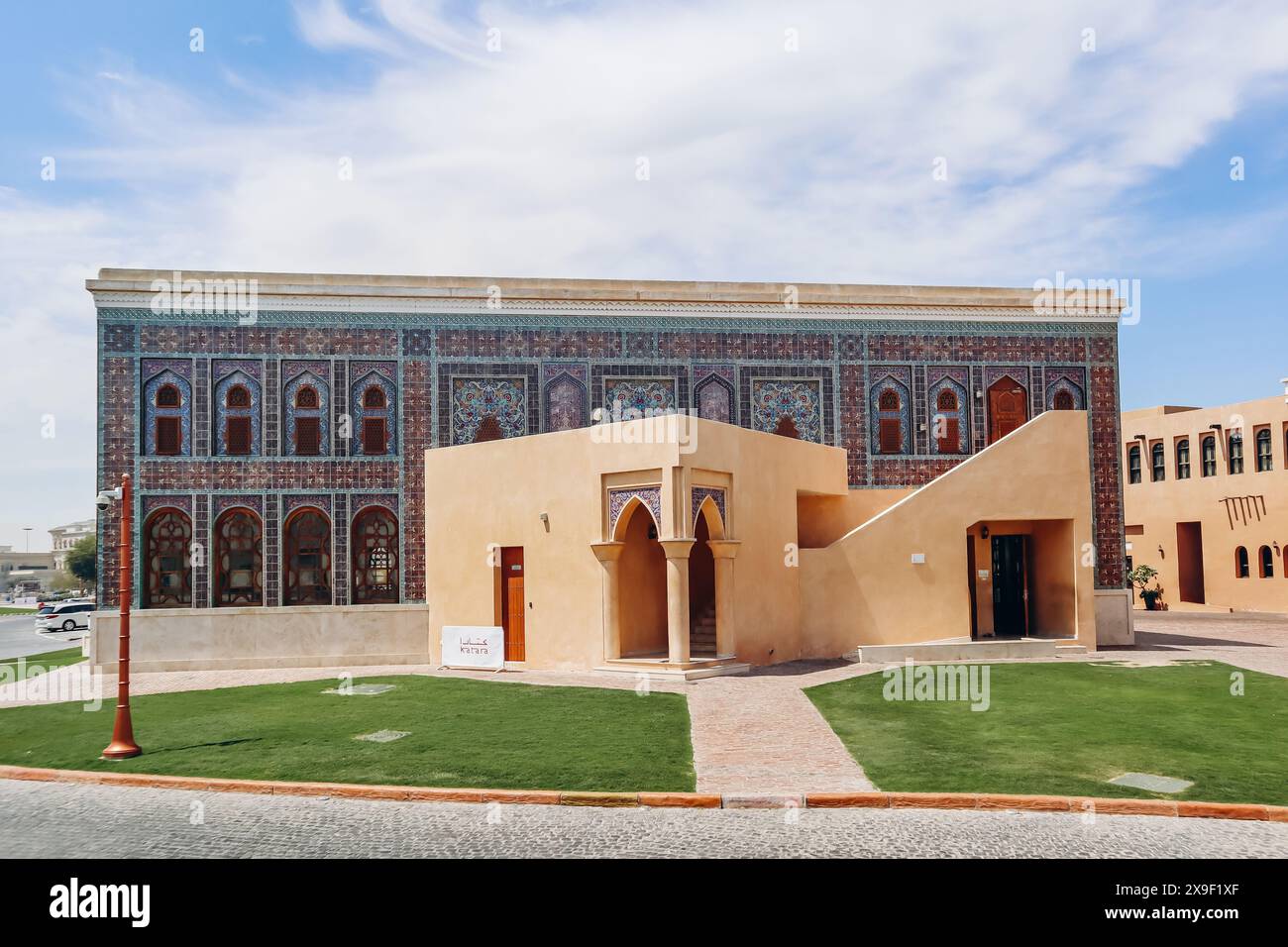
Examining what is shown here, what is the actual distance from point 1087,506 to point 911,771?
12410 mm

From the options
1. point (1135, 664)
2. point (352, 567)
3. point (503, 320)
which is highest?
point (503, 320)

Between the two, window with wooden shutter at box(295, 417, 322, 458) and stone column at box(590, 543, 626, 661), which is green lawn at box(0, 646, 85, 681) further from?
stone column at box(590, 543, 626, 661)

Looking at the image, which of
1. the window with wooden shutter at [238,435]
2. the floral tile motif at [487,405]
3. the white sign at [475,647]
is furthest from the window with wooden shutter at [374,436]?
the white sign at [475,647]

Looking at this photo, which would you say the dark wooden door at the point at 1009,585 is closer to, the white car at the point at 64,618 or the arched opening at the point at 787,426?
the arched opening at the point at 787,426

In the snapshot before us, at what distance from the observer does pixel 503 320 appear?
76.6 ft

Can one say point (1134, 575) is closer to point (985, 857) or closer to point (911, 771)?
point (911, 771)

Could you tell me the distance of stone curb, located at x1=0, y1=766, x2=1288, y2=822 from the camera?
8.65m

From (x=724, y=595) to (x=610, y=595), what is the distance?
2022 millimetres

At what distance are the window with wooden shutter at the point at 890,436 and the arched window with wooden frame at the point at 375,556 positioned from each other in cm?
1140

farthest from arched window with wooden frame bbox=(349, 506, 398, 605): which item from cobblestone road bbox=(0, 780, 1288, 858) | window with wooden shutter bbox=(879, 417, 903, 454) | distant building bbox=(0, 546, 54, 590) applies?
distant building bbox=(0, 546, 54, 590)

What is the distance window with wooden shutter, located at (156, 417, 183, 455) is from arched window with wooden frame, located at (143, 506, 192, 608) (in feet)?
4.20

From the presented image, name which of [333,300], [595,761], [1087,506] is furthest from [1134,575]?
[595,761]
